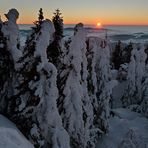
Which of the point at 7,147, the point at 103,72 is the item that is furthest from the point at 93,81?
the point at 7,147

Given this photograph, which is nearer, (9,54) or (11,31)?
(9,54)

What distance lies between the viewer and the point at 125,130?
33281mm

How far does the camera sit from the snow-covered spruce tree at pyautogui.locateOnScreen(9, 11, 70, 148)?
15.3m

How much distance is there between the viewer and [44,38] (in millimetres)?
15570

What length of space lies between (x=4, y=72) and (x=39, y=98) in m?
2.83

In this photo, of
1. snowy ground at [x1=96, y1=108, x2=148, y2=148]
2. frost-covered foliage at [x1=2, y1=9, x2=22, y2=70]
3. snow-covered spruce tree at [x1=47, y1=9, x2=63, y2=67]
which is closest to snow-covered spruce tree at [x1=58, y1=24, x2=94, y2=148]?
snow-covered spruce tree at [x1=47, y1=9, x2=63, y2=67]

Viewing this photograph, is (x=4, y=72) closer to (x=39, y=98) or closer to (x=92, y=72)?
(x=39, y=98)

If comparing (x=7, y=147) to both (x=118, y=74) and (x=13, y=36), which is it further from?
(x=118, y=74)

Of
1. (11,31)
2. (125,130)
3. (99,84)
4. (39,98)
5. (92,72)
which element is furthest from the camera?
(125,130)

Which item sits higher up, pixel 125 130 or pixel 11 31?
pixel 11 31

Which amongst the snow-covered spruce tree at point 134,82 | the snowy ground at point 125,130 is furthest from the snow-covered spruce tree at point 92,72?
the snow-covered spruce tree at point 134,82

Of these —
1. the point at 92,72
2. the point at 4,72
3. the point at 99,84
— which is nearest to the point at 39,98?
the point at 4,72

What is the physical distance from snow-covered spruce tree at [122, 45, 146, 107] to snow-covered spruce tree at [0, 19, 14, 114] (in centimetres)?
2817

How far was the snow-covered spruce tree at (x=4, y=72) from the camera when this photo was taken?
1689 centimetres
